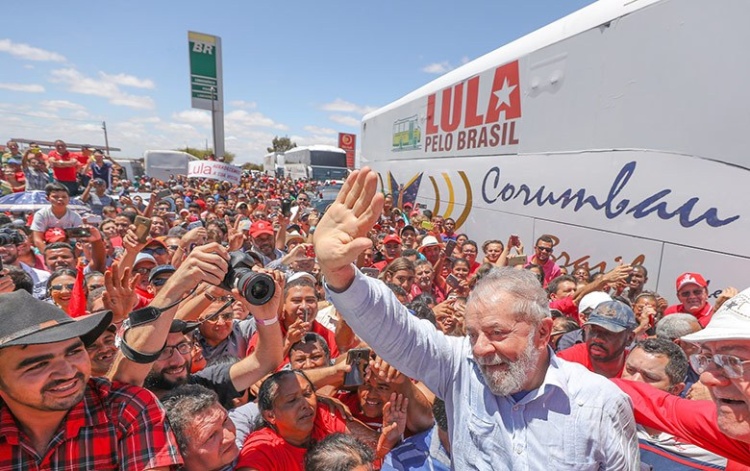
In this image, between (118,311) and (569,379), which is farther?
(118,311)

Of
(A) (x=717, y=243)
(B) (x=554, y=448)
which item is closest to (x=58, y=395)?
(B) (x=554, y=448)

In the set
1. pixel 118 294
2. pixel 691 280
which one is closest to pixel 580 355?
pixel 691 280

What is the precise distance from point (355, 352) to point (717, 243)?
143 inches

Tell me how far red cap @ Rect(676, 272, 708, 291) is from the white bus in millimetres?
127

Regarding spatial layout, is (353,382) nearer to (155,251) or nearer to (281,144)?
(155,251)

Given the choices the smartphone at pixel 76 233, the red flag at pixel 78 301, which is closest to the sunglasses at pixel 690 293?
the red flag at pixel 78 301

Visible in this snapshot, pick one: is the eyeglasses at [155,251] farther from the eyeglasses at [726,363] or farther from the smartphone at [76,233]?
the eyeglasses at [726,363]

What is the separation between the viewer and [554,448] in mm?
1271

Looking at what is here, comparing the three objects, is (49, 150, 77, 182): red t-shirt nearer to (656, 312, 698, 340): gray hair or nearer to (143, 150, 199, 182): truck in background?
(656, 312, 698, 340): gray hair

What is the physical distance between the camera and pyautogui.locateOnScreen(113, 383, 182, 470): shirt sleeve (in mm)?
1301

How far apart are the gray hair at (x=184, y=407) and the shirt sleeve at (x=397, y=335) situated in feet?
2.53

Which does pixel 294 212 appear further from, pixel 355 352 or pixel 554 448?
pixel 554 448

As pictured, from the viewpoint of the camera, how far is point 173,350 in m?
2.00

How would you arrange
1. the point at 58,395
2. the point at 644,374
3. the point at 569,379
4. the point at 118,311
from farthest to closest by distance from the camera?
the point at 644,374 < the point at 118,311 < the point at 569,379 < the point at 58,395
